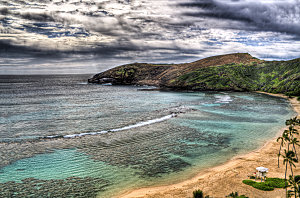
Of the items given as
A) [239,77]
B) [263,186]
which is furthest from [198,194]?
[239,77]

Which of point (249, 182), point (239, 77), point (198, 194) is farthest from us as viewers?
point (239, 77)

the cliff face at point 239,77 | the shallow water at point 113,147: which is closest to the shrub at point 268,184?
the shallow water at point 113,147

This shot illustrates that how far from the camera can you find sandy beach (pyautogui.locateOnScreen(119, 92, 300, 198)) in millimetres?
20706

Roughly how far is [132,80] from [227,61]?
8823cm

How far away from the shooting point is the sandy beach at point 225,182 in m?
20.7

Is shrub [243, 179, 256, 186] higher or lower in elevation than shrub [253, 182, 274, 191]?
lower

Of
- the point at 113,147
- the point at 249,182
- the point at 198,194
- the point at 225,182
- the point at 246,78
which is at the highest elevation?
the point at 246,78

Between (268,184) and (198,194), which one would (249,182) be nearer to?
(268,184)

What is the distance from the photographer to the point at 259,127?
46.3m

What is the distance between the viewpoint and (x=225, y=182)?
23.1 meters

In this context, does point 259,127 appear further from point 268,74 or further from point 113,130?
point 268,74

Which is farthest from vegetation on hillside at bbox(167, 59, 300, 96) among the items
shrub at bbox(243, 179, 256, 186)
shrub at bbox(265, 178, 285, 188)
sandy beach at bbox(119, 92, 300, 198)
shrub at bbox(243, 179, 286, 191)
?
shrub at bbox(243, 179, 256, 186)

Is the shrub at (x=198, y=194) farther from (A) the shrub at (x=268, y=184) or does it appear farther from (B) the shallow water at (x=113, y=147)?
(A) the shrub at (x=268, y=184)

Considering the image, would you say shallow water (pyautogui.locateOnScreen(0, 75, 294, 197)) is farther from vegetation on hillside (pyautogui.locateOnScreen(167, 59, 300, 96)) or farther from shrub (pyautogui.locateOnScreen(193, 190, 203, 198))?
vegetation on hillside (pyautogui.locateOnScreen(167, 59, 300, 96))
